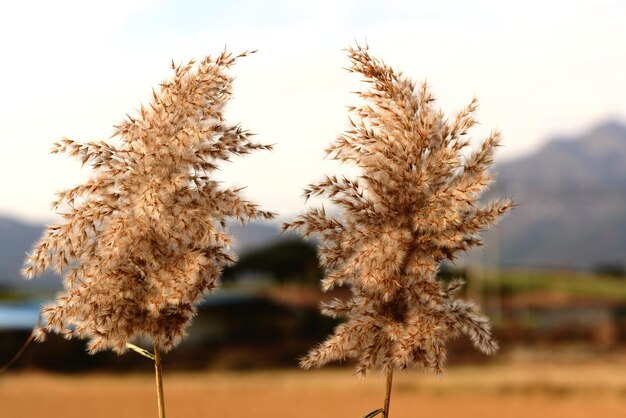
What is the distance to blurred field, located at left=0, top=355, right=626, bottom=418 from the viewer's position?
99.5ft

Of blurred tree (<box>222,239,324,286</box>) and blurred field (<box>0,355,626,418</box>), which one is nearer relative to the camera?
blurred field (<box>0,355,626,418</box>)

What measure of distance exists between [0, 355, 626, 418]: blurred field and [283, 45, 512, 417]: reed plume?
2398cm

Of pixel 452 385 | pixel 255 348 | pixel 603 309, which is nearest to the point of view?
pixel 452 385

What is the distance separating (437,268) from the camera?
17.0ft

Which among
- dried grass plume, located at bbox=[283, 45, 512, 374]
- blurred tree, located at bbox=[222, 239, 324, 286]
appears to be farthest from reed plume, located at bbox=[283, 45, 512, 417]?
blurred tree, located at bbox=[222, 239, 324, 286]

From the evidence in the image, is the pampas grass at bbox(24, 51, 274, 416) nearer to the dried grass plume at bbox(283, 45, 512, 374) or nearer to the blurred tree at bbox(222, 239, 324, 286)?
the dried grass plume at bbox(283, 45, 512, 374)

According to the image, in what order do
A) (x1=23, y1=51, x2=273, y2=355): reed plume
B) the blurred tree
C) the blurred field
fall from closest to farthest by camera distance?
(x1=23, y1=51, x2=273, y2=355): reed plume
the blurred field
the blurred tree

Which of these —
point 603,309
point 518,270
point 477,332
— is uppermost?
point 518,270

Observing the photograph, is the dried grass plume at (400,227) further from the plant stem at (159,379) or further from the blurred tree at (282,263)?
the blurred tree at (282,263)

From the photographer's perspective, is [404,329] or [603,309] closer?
[404,329]

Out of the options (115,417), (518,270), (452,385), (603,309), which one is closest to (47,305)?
(115,417)

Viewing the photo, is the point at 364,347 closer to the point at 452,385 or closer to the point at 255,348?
the point at 452,385

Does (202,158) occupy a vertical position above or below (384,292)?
above

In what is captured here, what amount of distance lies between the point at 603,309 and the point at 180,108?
237ft
